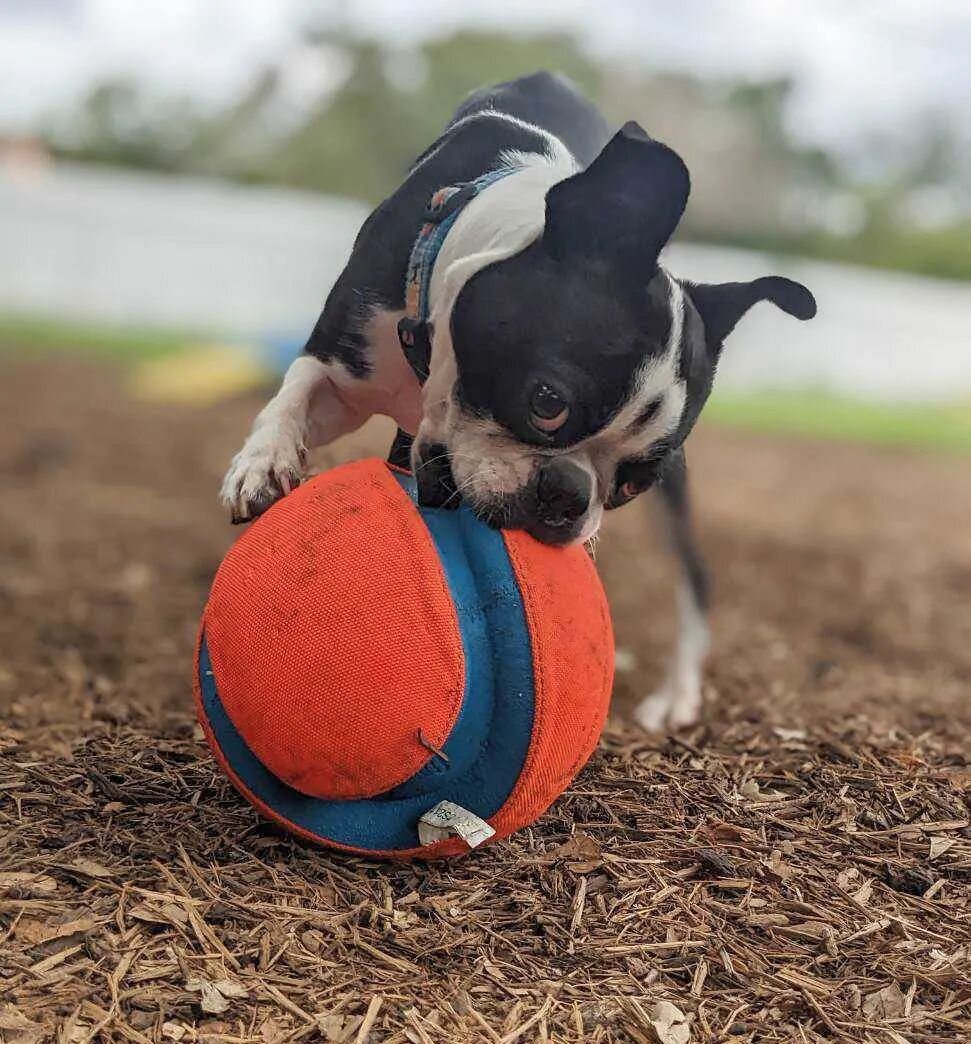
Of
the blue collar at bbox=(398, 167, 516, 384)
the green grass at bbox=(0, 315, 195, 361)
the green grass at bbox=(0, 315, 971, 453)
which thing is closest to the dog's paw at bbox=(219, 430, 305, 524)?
the blue collar at bbox=(398, 167, 516, 384)

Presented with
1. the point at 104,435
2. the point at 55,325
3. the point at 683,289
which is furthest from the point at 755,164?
the point at 683,289

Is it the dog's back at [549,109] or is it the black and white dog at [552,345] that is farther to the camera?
the dog's back at [549,109]

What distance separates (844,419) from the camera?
14.4 m

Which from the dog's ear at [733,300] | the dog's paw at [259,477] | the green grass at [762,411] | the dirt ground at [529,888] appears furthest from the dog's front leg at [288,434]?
the green grass at [762,411]

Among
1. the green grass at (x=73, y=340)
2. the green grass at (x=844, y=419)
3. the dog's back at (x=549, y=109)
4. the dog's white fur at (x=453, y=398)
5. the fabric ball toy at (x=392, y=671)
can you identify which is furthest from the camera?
the green grass at (x=844, y=419)

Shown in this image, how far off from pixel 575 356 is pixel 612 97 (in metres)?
10.6

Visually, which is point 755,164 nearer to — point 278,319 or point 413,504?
point 278,319

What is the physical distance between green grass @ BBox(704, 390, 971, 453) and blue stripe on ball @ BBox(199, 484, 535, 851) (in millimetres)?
10168

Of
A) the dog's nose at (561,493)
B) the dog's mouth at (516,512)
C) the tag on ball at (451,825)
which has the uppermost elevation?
the dog's nose at (561,493)

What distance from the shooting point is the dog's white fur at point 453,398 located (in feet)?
8.66

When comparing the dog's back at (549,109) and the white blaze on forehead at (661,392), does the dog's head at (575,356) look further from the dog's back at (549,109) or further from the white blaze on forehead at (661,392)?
the dog's back at (549,109)

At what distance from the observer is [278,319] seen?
16156 millimetres

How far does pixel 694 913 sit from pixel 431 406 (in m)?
1.18

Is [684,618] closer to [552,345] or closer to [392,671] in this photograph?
[552,345]
